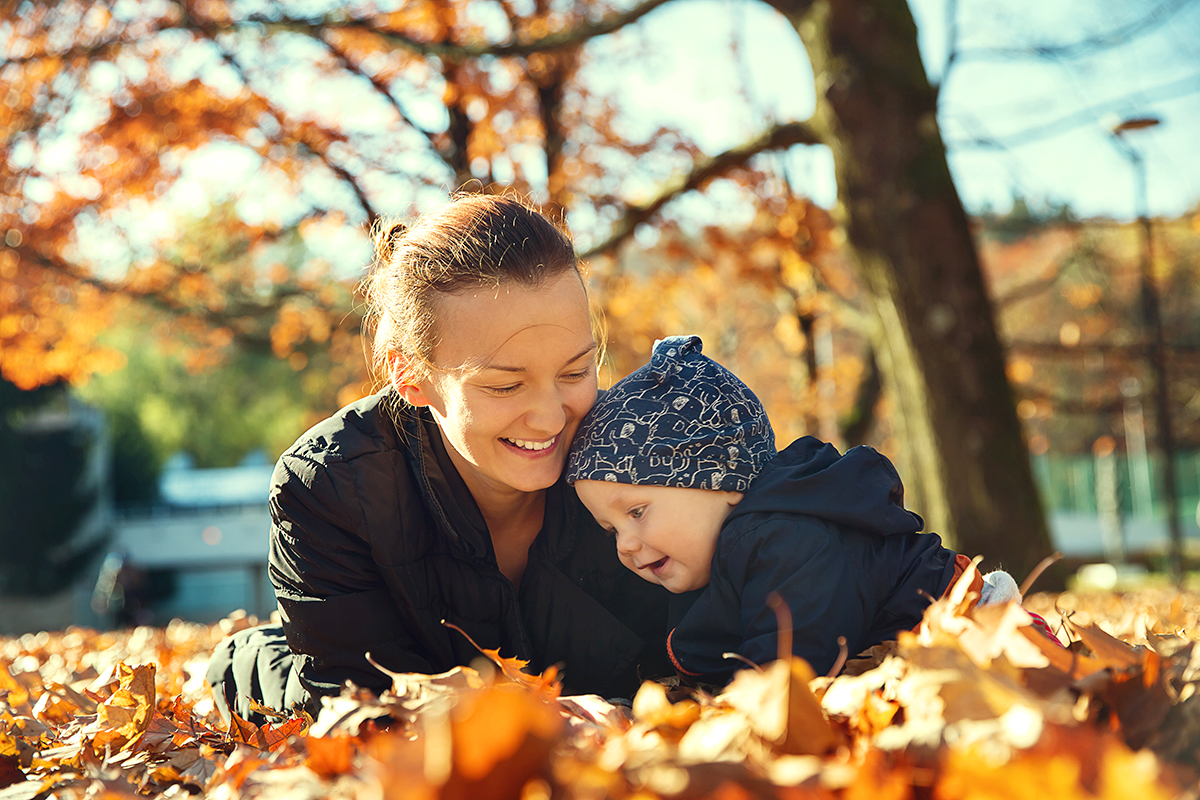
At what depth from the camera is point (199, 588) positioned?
27031mm

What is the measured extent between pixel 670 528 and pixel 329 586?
82 cm

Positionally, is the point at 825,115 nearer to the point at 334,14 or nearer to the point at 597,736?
the point at 334,14

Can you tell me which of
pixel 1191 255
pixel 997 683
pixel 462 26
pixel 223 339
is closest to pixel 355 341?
pixel 223 339

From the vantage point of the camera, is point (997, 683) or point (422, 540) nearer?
point (997, 683)

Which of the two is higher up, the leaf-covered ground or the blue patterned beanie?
the blue patterned beanie

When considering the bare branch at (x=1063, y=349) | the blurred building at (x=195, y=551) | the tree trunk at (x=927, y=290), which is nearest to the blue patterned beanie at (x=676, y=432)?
the tree trunk at (x=927, y=290)

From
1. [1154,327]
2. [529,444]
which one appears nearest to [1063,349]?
[1154,327]

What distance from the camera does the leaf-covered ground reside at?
0.78 m

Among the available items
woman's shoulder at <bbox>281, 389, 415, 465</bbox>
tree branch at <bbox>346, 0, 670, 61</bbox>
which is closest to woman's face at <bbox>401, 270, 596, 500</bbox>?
woman's shoulder at <bbox>281, 389, 415, 465</bbox>

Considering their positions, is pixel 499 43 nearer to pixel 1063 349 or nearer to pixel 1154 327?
pixel 1063 349

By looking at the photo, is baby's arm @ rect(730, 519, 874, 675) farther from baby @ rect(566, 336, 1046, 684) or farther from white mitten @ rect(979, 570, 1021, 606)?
white mitten @ rect(979, 570, 1021, 606)

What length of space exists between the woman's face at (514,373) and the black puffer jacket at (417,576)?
0.17 m

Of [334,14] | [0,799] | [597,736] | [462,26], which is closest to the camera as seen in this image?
[597,736]

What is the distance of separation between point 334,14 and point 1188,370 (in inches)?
672
